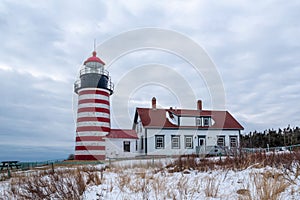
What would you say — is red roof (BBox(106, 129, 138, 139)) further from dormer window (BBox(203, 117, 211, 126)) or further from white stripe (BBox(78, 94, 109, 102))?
dormer window (BBox(203, 117, 211, 126))

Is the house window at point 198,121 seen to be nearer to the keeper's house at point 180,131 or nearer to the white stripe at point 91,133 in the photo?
the keeper's house at point 180,131

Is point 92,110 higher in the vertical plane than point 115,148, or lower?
higher

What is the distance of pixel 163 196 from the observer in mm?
4695

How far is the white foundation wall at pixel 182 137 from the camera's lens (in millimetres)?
25250

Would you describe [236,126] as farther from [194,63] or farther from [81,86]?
[81,86]

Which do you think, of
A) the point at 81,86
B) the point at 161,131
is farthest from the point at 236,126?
the point at 81,86

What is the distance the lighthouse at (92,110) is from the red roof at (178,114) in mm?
3961

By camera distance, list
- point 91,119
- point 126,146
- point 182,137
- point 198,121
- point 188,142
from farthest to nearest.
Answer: point 198,121 < point 188,142 < point 182,137 < point 126,146 < point 91,119

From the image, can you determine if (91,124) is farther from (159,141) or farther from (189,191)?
(189,191)

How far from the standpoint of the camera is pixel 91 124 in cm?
2284

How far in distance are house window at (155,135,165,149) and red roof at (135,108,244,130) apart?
1.04 m

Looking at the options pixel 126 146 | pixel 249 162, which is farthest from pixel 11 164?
pixel 249 162

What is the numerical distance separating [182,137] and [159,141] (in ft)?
7.84

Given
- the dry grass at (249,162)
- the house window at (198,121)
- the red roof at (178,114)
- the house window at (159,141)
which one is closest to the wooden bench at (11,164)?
the red roof at (178,114)
